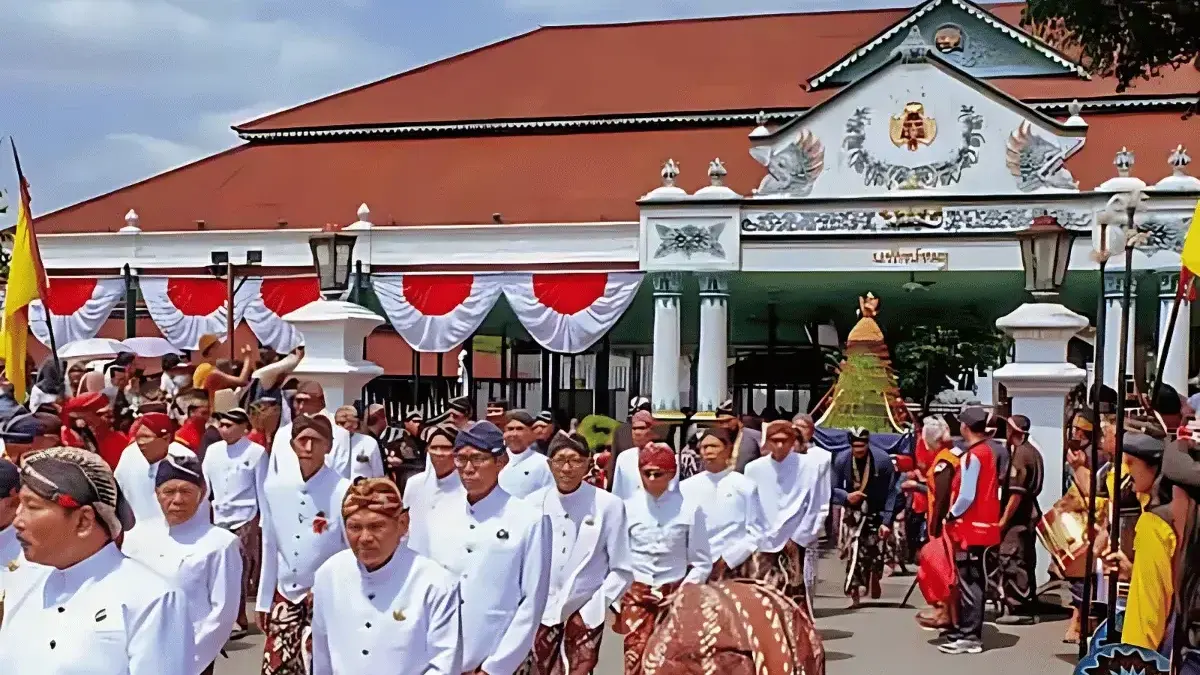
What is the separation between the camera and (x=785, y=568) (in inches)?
359

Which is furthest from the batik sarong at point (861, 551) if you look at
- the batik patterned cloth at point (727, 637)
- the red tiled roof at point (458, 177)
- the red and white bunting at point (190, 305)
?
the red and white bunting at point (190, 305)

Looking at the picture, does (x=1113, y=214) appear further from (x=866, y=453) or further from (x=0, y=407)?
(x=0, y=407)

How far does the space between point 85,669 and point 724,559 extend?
4.79 metres

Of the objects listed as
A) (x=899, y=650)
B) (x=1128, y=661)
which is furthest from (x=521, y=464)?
(x=1128, y=661)

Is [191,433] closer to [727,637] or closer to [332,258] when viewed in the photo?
[332,258]

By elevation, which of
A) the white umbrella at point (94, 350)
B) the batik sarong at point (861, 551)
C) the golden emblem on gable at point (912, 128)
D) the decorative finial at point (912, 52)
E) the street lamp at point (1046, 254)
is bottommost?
the batik sarong at point (861, 551)

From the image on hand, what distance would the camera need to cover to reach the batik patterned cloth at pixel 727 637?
207 centimetres

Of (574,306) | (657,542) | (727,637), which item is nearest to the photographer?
(727,637)

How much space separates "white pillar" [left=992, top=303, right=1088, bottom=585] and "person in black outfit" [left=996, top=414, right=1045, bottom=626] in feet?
2.03

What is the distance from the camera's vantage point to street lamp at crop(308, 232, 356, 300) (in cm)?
1237

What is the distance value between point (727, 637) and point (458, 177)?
20355mm

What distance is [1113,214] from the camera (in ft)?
24.3

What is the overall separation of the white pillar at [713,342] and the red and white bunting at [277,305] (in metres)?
5.45

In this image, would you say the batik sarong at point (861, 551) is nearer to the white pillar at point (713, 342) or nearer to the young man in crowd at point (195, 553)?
the white pillar at point (713, 342)
